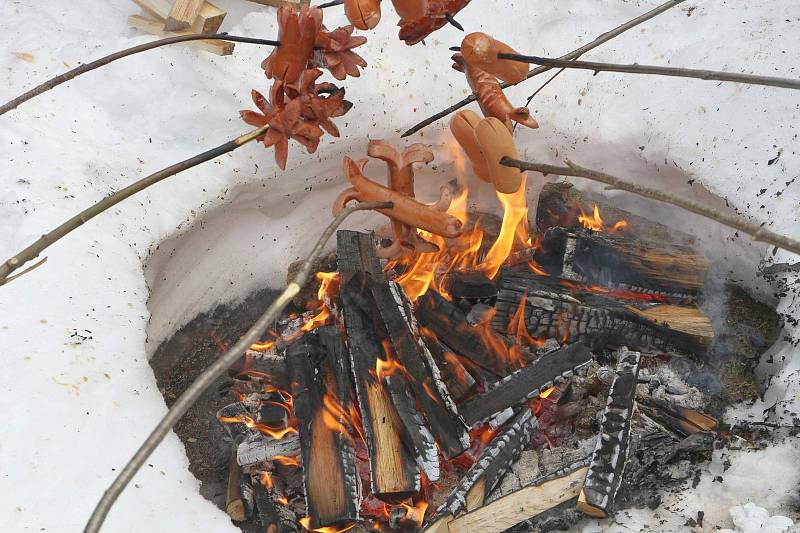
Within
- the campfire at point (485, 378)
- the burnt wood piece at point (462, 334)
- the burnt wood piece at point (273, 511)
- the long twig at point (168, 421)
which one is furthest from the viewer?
the burnt wood piece at point (462, 334)

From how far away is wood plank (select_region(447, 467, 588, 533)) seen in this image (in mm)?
2426

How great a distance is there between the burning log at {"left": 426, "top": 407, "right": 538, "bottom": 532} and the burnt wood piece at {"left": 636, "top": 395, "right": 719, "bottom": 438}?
19.0 inches

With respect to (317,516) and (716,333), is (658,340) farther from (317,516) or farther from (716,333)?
(317,516)

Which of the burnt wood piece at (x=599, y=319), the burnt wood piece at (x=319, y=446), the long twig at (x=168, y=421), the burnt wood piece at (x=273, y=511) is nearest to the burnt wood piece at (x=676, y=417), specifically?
the burnt wood piece at (x=599, y=319)

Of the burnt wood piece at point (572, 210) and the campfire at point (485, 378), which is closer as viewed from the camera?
the campfire at point (485, 378)

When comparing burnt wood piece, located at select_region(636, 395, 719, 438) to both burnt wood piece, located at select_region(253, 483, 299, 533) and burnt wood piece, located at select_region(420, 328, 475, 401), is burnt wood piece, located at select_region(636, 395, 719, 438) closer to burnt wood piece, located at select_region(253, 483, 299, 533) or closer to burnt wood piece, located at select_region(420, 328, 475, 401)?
burnt wood piece, located at select_region(420, 328, 475, 401)

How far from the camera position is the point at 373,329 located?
288cm

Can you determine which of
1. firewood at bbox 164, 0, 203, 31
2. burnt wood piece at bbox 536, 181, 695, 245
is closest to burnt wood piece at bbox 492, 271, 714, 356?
burnt wood piece at bbox 536, 181, 695, 245

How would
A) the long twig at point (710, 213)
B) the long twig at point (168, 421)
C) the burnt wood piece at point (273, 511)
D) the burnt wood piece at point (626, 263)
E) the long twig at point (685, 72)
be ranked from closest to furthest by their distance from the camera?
the long twig at point (168, 421) < the long twig at point (710, 213) < the long twig at point (685, 72) < the burnt wood piece at point (273, 511) < the burnt wood piece at point (626, 263)

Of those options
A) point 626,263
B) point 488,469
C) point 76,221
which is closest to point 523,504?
point 488,469

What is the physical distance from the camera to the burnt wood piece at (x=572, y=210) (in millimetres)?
3402

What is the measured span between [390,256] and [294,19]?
1.03m

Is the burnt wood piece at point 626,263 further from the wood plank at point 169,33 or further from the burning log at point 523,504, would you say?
the wood plank at point 169,33

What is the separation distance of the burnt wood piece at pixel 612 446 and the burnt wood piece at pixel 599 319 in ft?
0.64
